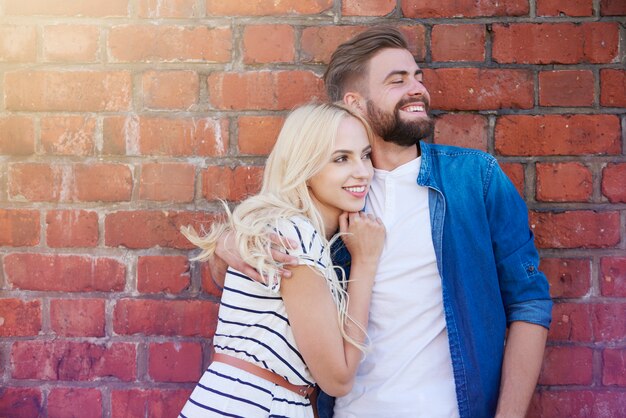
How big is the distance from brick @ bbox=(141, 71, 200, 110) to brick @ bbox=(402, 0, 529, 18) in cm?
77

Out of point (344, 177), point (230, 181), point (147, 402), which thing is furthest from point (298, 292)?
point (147, 402)

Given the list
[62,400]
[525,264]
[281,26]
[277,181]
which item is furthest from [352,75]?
[62,400]

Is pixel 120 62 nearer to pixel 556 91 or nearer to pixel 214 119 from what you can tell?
pixel 214 119

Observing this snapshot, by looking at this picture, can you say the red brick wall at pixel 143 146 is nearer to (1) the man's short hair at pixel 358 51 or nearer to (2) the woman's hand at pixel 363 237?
(1) the man's short hair at pixel 358 51

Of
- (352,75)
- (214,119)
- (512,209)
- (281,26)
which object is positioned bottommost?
(512,209)

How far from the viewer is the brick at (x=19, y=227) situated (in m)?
2.27

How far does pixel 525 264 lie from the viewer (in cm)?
198

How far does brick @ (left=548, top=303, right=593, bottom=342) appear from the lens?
7.28ft

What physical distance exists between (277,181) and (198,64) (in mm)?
570

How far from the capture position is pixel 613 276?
2.21m

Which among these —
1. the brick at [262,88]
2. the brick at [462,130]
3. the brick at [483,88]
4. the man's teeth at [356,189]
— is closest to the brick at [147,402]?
the man's teeth at [356,189]

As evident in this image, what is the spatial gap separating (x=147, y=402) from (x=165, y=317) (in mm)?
300

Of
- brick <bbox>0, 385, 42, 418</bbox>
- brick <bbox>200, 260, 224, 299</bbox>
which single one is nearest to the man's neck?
brick <bbox>200, 260, 224, 299</bbox>

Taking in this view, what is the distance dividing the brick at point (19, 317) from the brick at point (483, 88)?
1.54 meters
